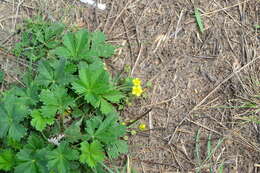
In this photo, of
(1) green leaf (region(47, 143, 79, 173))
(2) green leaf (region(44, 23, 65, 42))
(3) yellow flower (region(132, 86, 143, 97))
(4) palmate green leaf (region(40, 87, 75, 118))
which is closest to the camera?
(1) green leaf (region(47, 143, 79, 173))

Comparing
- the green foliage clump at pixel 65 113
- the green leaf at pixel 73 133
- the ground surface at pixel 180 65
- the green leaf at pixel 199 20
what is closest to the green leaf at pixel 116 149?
the green foliage clump at pixel 65 113

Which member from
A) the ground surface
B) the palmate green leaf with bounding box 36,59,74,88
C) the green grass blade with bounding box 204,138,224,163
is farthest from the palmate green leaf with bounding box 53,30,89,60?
the green grass blade with bounding box 204,138,224,163

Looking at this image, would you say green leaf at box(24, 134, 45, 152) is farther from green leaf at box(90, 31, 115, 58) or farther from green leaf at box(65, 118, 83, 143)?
green leaf at box(90, 31, 115, 58)

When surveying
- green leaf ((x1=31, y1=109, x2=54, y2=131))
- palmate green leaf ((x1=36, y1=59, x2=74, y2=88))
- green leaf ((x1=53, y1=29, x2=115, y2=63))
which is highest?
green leaf ((x1=53, y1=29, x2=115, y2=63))

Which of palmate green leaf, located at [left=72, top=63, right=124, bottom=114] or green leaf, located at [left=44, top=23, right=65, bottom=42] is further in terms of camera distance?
green leaf, located at [left=44, top=23, right=65, bottom=42]

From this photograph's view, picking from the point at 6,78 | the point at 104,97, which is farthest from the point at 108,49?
the point at 6,78

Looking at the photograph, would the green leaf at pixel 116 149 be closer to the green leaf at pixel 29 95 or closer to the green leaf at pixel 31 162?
the green leaf at pixel 31 162

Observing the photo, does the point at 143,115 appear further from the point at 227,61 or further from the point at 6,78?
the point at 6,78

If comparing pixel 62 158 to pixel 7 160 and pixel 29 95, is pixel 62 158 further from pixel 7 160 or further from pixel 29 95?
pixel 29 95
